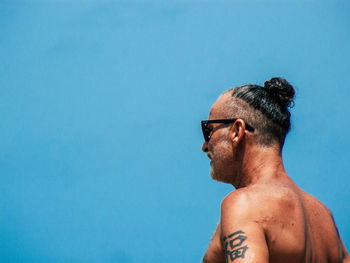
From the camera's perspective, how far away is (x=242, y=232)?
31.5 inches

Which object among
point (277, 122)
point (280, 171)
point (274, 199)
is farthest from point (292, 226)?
point (277, 122)

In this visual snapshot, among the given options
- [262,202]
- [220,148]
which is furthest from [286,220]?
[220,148]

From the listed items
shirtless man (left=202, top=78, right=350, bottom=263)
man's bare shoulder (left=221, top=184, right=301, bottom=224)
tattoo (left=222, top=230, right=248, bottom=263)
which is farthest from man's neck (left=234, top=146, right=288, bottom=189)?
tattoo (left=222, top=230, right=248, bottom=263)

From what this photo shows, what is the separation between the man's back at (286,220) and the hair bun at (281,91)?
24 centimetres

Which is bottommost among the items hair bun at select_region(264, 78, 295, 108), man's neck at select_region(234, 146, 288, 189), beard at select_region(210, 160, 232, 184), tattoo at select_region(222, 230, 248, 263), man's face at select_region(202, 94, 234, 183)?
tattoo at select_region(222, 230, 248, 263)

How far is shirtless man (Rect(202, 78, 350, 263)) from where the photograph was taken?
0.82 meters

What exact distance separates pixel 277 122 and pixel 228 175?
18cm

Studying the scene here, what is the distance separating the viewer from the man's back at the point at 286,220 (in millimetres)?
836

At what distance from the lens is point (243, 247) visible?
78cm

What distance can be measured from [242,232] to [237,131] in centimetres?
34

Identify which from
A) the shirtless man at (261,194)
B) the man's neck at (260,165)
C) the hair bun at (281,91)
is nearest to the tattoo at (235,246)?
the shirtless man at (261,194)

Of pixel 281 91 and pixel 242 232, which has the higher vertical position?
pixel 281 91

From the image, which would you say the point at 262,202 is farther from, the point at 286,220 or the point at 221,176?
the point at 221,176

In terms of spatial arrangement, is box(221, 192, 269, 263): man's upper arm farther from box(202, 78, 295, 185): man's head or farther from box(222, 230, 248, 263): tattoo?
box(202, 78, 295, 185): man's head
